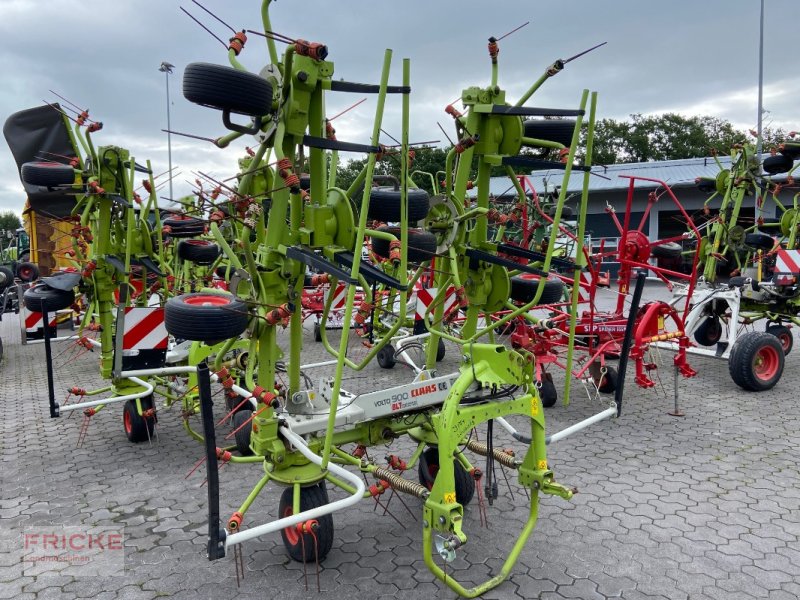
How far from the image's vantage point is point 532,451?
3.38 m

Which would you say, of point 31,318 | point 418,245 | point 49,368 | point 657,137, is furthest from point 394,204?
point 657,137

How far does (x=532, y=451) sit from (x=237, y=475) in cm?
259

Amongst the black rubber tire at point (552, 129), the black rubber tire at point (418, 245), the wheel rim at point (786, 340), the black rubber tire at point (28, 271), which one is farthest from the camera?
the black rubber tire at point (28, 271)

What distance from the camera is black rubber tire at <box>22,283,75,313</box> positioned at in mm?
5811

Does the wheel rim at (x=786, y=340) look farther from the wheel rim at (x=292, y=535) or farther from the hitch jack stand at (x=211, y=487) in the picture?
the hitch jack stand at (x=211, y=487)

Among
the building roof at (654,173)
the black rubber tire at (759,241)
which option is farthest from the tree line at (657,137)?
the black rubber tire at (759,241)

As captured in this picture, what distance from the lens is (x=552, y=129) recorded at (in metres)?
3.86

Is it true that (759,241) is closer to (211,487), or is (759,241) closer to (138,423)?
(138,423)

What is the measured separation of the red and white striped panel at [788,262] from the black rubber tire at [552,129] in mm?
5874

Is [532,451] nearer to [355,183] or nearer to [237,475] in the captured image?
[355,183]

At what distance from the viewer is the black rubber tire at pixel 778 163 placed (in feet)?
26.3

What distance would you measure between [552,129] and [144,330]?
12.8ft

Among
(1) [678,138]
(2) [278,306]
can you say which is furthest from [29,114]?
(1) [678,138]

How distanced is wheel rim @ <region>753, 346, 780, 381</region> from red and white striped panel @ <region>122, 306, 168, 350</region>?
659 cm
